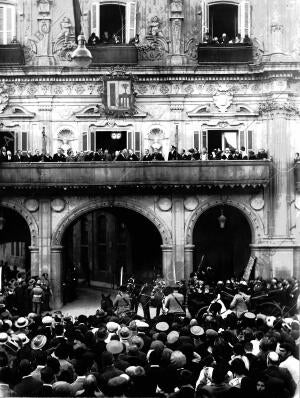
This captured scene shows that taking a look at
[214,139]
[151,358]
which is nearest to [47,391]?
[151,358]

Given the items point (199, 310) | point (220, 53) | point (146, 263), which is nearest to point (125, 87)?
point (220, 53)

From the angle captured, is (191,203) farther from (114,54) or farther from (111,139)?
(114,54)

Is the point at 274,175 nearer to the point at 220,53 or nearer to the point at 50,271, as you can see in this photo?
the point at 220,53

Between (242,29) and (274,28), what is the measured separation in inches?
61.3

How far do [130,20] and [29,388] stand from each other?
25.7 meters

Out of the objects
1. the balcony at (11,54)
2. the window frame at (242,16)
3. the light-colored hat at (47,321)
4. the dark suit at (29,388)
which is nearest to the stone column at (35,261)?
the balcony at (11,54)

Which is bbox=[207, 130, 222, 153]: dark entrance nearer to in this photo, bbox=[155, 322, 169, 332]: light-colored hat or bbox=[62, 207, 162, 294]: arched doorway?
bbox=[62, 207, 162, 294]: arched doorway

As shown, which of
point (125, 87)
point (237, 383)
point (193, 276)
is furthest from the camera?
point (125, 87)

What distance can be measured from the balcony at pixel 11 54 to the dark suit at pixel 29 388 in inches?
972

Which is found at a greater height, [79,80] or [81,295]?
[79,80]

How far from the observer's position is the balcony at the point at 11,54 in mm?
34094

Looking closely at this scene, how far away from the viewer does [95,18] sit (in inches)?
1355

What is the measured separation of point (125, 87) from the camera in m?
34.0

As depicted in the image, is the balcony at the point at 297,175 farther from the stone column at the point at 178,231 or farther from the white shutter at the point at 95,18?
the white shutter at the point at 95,18
